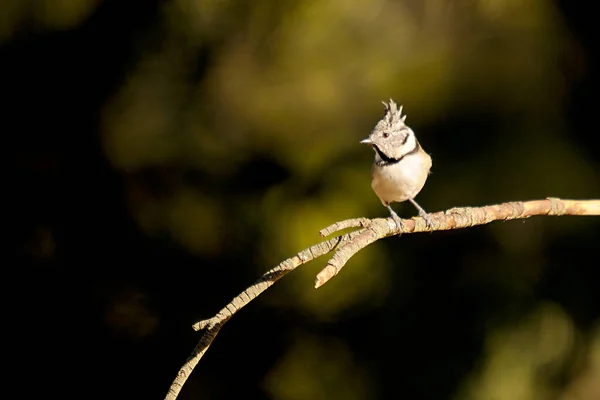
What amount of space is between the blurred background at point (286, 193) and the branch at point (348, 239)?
1946 millimetres

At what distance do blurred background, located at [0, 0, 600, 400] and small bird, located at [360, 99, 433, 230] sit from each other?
1.44 metres

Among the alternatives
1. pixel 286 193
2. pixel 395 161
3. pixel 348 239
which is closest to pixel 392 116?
pixel 395 161

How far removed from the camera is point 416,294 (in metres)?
4.62

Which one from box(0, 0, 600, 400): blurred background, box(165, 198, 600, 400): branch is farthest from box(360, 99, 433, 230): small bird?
box(0, 0, 600, 400): blurred background

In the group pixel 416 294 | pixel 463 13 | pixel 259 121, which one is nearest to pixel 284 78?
pixel 259 121

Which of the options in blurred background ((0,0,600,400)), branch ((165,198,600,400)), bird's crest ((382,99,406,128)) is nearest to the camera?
branch ((165,198,600,400))

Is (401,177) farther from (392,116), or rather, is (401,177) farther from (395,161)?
(392,116)

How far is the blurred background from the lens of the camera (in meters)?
4.61

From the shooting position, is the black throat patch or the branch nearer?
the branch

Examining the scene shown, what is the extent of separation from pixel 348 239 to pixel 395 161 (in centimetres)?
113

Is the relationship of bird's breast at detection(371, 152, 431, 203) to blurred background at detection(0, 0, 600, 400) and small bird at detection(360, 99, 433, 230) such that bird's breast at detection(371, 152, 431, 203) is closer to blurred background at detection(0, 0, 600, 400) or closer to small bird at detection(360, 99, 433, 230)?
small bird at detection(360, 99, 433, 230)

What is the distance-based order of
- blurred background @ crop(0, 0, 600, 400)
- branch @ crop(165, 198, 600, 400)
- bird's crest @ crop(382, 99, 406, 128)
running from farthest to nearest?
blurred background @ crop(0, 0, 600, 400) < bird's crest @ crop(382, 99, 406, 128) < branch @ crop(165, 198, 600, 400)

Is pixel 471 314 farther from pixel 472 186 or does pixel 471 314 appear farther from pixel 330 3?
pixel 330 3

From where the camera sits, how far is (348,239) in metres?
2.02
